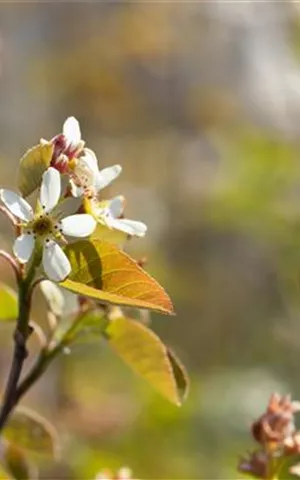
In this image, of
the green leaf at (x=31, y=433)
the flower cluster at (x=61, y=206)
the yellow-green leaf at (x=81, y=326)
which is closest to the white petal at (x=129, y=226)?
the flower cluster at (x=61, y=206)

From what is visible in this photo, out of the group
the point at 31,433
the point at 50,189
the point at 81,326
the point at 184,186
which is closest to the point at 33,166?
the point at 50,189

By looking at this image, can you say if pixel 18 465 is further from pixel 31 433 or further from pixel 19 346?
pixel 19 346

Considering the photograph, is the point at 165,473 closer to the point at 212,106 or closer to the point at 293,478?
the point at 293,478

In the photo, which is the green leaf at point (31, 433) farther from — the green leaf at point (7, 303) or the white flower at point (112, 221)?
the white flower at point (112, 221)

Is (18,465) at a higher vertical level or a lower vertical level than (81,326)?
lower

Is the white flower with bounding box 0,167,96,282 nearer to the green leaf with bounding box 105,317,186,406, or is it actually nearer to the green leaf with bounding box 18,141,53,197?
the green leaf with bounding box 18,141,53,197

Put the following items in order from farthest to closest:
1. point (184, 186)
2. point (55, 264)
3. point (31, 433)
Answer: point (184, 186), point (31, 433), point (55, 264)

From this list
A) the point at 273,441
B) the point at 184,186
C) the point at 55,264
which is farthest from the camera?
the point at 184,186

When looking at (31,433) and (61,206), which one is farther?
(31,433)

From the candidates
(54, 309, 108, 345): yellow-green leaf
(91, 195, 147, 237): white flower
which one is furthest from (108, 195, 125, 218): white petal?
(54, 309, 108, 345): yellow-green leaf
